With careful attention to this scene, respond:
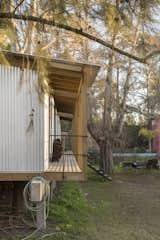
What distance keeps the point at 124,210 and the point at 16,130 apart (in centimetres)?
386

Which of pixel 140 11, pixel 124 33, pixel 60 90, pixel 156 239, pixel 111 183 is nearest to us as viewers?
pixel 140 11

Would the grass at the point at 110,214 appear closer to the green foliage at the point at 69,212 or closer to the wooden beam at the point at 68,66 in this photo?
the green foliage at the point at 69,212

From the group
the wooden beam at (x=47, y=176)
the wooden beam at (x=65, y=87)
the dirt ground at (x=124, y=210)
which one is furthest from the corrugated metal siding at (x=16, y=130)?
the wooden beam at (x=65, y=87)

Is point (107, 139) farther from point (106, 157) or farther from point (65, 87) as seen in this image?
point (65, 87)

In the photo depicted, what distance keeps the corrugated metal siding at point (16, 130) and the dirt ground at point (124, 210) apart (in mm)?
1793

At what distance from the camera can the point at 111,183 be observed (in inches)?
617

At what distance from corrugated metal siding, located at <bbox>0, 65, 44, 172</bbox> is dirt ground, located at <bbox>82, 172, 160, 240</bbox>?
1793mm

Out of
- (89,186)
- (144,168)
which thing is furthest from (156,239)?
(144,168)

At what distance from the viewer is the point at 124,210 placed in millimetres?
9547

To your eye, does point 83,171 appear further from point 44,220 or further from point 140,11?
point 140,11

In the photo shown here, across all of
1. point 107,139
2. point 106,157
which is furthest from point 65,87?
point 106,157

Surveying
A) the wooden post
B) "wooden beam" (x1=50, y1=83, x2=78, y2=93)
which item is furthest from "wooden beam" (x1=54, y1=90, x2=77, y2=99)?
the wooden post

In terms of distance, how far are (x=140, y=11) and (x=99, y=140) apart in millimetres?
15419

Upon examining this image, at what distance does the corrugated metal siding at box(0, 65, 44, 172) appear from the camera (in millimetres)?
7281
